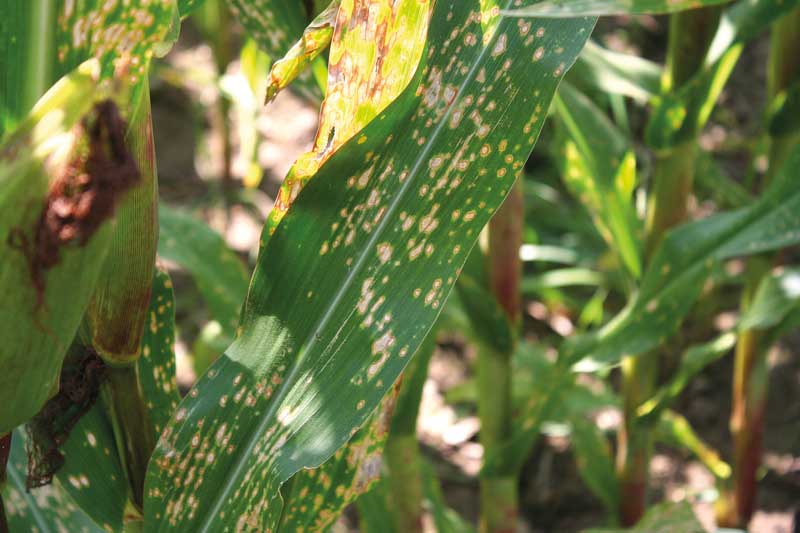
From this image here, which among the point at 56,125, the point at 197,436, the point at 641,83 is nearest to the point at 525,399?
the point at 641,83

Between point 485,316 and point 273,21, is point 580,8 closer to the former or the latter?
point 273,21

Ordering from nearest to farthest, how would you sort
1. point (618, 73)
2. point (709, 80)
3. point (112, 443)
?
point (112, 443)
point (709, 80)
point (618, 73)

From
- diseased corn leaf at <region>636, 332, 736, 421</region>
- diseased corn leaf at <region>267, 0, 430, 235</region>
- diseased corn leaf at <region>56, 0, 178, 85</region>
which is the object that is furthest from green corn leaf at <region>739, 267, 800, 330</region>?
diseased corn leaf at <region>56, 0, 178, 85</region>

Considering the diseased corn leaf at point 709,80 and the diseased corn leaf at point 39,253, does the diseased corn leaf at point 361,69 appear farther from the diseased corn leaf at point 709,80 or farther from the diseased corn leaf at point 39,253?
the diseased corn leaf at point 709,80

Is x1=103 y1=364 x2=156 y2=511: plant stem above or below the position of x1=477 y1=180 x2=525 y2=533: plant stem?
above

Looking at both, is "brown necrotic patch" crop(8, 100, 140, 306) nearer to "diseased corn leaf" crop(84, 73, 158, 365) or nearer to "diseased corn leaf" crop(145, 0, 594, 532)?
"diseased corn leaf" crop(84, 73, 158, 365)

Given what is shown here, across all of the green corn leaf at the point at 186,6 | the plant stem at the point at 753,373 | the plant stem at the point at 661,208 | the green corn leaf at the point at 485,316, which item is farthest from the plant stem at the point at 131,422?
the plant stem at the point at 753,373

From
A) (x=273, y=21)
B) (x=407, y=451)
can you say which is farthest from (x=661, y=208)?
(x=273, y=21)
